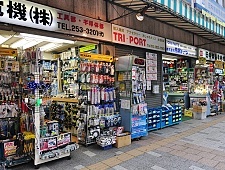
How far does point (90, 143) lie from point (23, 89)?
2.11 meters

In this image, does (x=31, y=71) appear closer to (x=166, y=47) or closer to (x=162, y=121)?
(x=162, y=121)

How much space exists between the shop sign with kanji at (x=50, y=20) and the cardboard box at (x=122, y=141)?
2694 millimetres

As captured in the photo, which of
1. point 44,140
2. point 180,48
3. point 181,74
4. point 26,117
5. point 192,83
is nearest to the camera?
point 44,140

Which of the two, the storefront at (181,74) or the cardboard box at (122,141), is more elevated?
the storefront at (181,74)

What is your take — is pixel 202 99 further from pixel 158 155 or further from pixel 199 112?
pixel 158 155

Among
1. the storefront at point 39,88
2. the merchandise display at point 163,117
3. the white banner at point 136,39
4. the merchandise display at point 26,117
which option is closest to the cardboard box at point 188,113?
the merchandise display at point 163,117

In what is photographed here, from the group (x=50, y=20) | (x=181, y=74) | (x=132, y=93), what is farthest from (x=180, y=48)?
(x=50, y=20)

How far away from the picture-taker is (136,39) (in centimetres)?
626

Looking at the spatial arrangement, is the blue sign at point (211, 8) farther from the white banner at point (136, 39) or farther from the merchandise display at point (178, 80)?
the merchandise display at point (178, 80)

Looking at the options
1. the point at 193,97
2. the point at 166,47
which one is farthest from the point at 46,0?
the point at 193,97

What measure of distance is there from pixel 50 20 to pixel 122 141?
3365mm

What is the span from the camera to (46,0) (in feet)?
14.2

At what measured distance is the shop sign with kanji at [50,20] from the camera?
377 centimetres

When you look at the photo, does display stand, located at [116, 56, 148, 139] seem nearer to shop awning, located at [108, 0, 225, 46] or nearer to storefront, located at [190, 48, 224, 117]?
shop awning, located at [108, 0, 225, 46]
